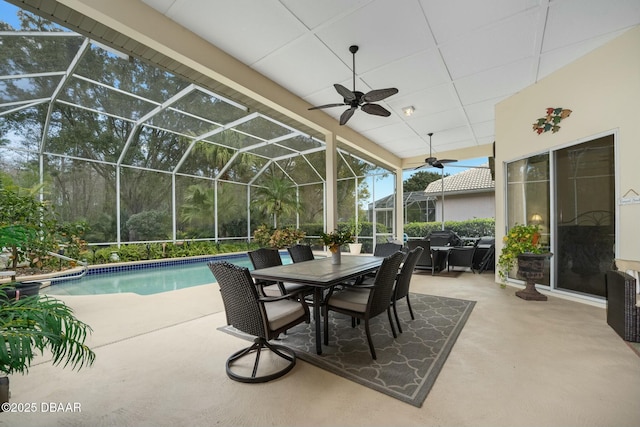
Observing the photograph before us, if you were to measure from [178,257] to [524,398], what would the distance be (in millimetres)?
8538

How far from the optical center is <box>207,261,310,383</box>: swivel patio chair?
6.89 ft

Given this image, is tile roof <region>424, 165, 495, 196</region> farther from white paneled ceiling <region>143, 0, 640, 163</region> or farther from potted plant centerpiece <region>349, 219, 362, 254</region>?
white paneled ceiling <region>143, 0, 640, 163</region>

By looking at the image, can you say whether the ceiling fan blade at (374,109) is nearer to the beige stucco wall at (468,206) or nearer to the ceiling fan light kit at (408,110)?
the ceiling fan light kit at (408,110)

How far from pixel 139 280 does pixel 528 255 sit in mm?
7597

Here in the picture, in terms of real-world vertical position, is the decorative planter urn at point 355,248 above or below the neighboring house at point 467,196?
below

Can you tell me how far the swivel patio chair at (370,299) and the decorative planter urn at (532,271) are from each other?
2.76 metres

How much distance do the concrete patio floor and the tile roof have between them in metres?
9.29

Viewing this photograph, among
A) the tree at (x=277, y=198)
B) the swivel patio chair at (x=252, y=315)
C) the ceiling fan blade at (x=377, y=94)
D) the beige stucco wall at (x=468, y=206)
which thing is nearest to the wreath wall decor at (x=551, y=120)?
the ceiling fan blade at (x=377, y=94)

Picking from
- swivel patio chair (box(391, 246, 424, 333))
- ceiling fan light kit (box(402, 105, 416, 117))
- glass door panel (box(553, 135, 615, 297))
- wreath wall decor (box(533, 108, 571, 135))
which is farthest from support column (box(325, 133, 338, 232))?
glass door panel (box(553, 135, 615, 297))

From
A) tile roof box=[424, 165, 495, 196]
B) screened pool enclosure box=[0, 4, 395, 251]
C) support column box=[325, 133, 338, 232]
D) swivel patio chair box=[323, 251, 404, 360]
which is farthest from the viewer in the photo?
tile roof box=[424, 165, 495, 196]

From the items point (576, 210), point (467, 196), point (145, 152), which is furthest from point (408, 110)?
point (467, 196)

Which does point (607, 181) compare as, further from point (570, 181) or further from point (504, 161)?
point (504, 161)

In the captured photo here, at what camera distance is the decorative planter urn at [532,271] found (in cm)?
414

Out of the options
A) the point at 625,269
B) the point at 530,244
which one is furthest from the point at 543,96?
the point at 625,269
